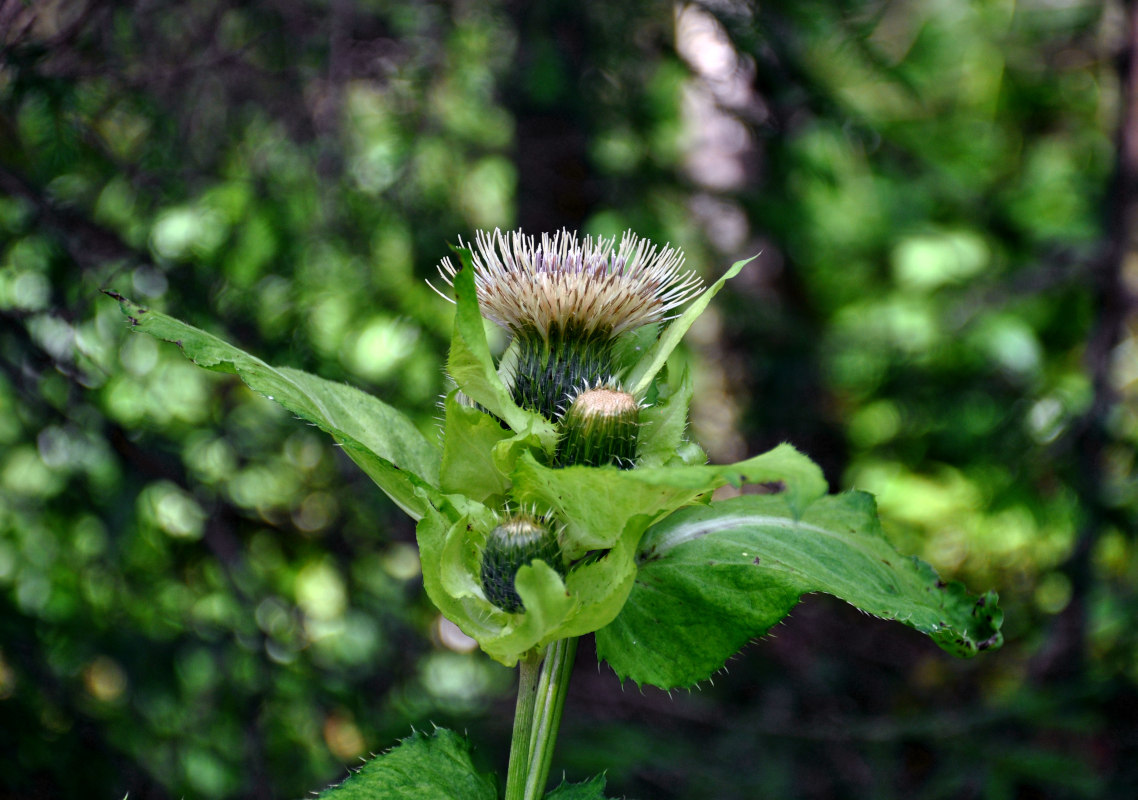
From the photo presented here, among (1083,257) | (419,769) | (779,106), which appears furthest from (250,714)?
(1083,257)

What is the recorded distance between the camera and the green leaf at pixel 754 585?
896 mm

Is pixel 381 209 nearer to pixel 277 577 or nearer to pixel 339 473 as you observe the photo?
pixel 339 473

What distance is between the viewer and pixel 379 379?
2490 millimetres

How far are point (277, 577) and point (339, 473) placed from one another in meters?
0.69

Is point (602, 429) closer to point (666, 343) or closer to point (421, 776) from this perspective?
point (666, 343)

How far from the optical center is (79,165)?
7.34 ft

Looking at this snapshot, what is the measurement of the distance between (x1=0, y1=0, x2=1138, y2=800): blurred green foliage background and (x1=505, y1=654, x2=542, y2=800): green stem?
4.39 ft

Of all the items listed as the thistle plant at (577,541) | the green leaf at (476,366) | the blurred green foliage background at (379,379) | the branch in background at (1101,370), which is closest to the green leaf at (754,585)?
the thistle plant at (577,541)

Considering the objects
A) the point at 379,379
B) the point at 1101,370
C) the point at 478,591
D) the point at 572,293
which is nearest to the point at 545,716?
the point at 478,591

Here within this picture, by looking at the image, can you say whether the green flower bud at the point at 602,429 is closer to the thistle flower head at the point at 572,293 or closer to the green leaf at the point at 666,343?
the green leaf at the point at 666,343

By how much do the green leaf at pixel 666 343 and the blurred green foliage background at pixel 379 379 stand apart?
1.21 m

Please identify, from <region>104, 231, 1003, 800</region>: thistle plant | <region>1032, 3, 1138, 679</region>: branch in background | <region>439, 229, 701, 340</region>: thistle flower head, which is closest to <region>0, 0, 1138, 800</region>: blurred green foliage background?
<region>1032, 3, 1138, 679</region>: branch in background

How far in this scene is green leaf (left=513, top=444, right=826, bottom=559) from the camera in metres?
0.71

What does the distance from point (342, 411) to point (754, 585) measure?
1.85 feet
